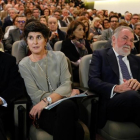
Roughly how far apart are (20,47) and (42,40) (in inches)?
36.4

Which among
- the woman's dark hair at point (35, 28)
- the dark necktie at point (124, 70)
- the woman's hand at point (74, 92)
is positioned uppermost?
the woman's dark hair at point (35, 28)

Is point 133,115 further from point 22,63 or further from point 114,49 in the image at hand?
point 22,63

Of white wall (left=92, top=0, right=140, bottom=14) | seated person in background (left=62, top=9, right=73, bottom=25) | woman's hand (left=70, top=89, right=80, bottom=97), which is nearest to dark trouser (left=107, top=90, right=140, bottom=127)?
woman's hand (left=70, top=89, right=80, bottom=97)

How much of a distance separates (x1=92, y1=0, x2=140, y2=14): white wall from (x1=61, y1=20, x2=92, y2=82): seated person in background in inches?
370

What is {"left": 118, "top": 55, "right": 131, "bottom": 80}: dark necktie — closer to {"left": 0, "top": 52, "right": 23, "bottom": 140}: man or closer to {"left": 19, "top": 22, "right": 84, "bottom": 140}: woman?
{"left": 19, "top": 22, "right": 84, "bottom": 140}: woman

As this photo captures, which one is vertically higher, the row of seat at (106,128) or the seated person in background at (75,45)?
the seated person in background at (75,45)

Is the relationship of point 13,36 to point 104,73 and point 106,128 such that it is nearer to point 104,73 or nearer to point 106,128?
point 104,73

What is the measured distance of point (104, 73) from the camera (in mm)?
2137

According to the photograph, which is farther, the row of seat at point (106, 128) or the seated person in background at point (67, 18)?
the seated person in background at point (67, 18)

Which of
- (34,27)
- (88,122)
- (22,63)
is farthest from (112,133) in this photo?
(34,27)

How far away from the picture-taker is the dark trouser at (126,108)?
1853mm

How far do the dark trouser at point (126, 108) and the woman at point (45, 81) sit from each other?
1.19 feet

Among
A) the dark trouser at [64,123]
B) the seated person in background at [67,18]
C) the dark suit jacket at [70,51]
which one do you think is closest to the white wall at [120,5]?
the seated person in background at [67,18]

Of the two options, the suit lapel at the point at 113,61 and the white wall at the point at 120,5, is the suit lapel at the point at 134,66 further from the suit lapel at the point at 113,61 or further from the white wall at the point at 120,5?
the white wall at the point at 120,5
